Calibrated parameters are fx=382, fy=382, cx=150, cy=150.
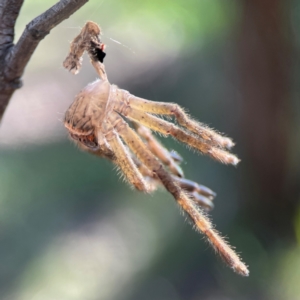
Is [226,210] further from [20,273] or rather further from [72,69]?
[72,69]

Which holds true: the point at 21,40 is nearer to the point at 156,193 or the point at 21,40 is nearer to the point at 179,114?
the point at 179,114

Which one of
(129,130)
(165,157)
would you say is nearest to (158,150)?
(165,157)

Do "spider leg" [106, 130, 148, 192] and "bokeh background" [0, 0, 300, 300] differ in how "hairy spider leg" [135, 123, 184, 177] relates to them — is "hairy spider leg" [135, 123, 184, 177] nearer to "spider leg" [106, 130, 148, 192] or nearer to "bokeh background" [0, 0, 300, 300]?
"spider leg" [106, 130, 148, 192]

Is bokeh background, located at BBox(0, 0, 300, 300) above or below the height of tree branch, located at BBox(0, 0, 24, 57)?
below

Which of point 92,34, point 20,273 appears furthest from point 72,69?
point 20,273

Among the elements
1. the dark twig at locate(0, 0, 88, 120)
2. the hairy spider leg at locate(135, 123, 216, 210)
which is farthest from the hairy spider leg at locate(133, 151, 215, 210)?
the dark twig at locate(0, 0, 88, 120)

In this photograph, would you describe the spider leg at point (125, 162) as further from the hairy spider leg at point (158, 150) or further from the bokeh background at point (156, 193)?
the bokeh background at point (156, 193)

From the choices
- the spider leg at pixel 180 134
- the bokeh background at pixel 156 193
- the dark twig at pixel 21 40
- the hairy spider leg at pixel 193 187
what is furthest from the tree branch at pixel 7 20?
the bokeh background at pixel 156 193

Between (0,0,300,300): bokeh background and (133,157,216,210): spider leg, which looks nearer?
(133,157,216,210): spider leg
